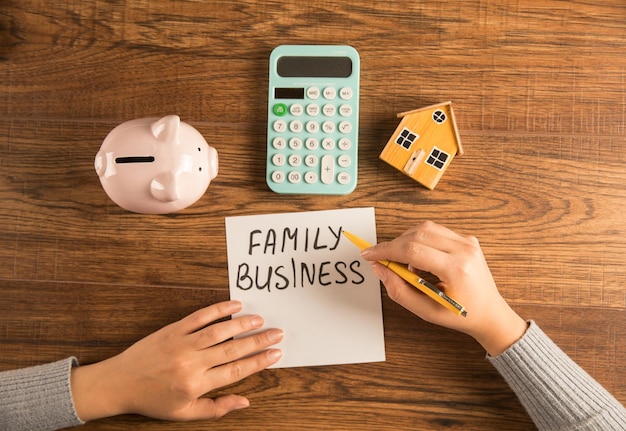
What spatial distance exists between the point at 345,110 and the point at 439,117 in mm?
106

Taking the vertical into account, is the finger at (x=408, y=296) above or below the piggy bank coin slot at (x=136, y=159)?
below

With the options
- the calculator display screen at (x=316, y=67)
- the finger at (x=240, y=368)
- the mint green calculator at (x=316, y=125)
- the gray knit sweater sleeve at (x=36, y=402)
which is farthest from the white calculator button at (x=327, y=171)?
the gray knit sweater sleeve at (x=36, y=402)

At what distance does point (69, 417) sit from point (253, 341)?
0.22 meters

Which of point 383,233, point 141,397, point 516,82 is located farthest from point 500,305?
point 141,397

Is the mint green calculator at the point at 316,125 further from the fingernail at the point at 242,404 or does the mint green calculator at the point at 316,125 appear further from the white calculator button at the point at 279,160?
the fingernail at the point at 242,404

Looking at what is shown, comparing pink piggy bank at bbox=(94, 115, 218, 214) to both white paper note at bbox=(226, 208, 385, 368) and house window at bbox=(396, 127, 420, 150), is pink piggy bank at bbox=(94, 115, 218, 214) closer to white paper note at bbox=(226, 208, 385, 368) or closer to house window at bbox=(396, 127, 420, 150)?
white paper note at bbox=(226, 208, 385, 368)

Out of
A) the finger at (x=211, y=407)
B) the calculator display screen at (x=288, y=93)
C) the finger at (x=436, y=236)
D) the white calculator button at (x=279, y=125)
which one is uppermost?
the calculator display screen at (x=288, y=93)

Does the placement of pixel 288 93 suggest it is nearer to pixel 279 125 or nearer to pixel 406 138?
pixel 279 125

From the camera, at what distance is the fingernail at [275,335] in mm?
631

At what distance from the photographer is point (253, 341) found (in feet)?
2.06

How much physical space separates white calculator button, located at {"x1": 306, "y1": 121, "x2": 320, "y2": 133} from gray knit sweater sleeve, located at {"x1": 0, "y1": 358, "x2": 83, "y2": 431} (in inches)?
15.1

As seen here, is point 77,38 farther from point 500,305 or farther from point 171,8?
point 500,305

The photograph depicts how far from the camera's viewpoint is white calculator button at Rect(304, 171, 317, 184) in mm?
635

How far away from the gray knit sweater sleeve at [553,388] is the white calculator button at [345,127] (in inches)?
11.6
